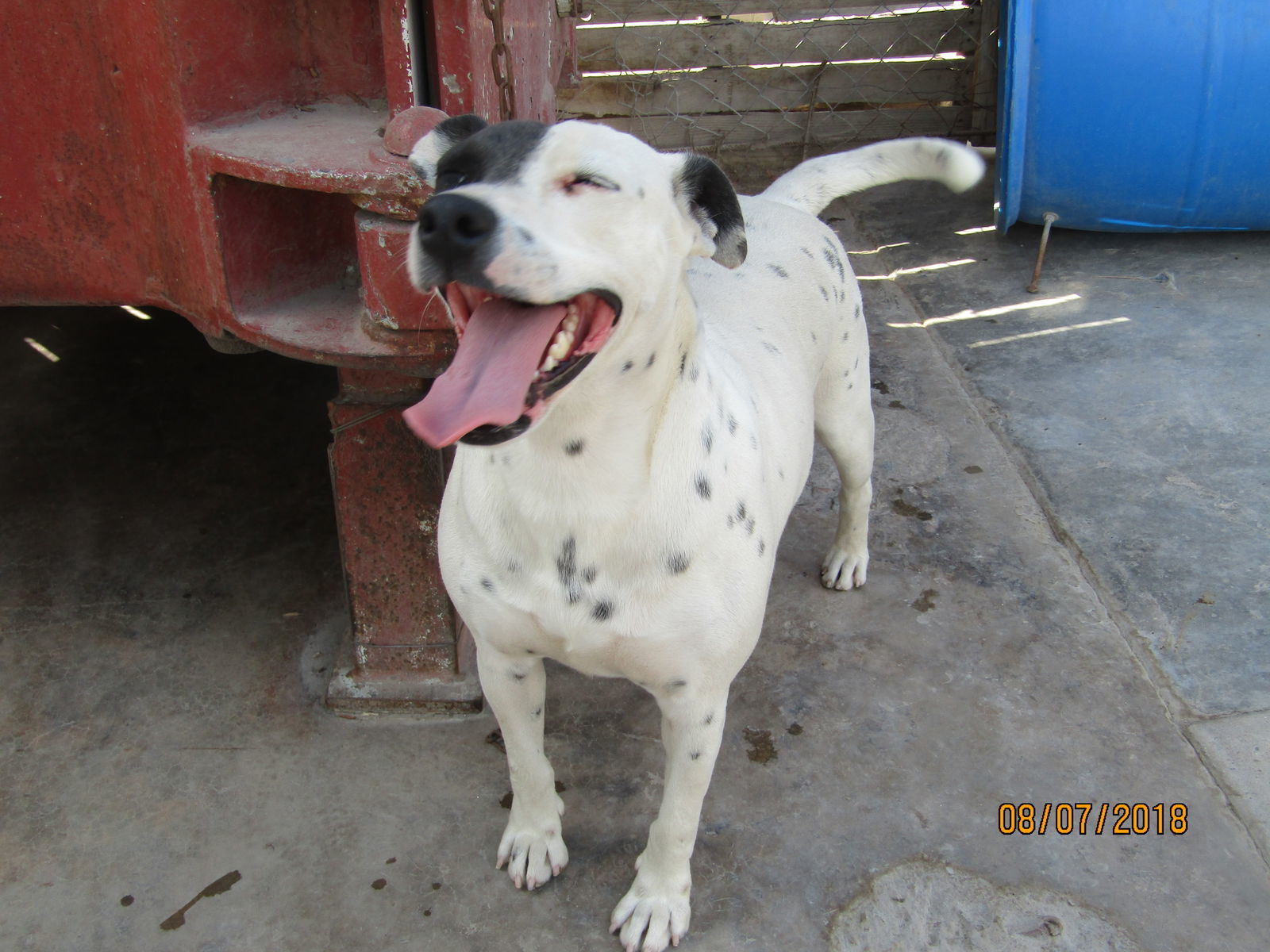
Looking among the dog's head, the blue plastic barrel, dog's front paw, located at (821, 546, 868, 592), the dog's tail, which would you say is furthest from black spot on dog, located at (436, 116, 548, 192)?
the blue plastic barrel

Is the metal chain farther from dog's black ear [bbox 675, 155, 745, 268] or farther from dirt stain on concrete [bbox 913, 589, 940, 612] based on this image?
dirt stain on concrete [bbox 913, 589, 940, 612]

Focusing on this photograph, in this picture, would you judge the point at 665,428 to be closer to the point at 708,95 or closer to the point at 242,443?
the point at 242,443

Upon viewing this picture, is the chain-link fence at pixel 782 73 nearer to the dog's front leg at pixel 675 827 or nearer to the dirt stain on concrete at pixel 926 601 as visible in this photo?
the dirt stain on concrete at pixel 926 601

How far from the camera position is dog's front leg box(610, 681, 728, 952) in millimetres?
1998

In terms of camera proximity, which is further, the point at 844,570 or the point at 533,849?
the point at 844,570

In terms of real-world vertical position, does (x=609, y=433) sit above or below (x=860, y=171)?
below

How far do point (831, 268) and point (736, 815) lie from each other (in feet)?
4.35

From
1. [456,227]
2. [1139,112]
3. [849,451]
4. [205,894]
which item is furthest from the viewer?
[1139,112]

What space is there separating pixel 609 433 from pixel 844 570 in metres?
1.55

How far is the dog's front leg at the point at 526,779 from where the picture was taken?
6.94ft

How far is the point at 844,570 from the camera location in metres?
3.10

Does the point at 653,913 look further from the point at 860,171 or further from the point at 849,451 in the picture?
the point at 860,171

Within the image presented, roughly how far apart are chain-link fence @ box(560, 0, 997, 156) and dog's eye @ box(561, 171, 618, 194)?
476cm

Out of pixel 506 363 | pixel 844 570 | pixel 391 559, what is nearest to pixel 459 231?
pixel 506 363
